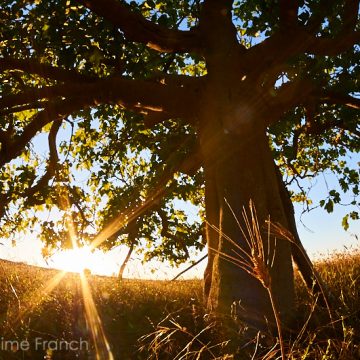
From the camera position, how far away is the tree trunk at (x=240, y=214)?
5.28 meters

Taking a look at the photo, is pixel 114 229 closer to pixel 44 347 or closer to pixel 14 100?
pixel 14 100

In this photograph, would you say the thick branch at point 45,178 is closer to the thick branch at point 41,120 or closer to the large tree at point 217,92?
the large tree at point 217,92

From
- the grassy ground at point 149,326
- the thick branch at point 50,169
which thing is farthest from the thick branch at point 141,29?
the grassy ground at point 149,326

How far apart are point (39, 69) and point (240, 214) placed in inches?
133

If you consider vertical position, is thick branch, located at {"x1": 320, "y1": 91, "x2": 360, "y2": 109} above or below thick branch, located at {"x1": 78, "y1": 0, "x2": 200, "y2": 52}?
below

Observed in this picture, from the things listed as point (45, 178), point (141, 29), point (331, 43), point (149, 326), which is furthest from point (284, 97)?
point (45, 178)

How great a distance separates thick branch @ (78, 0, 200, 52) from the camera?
5661 millimetres

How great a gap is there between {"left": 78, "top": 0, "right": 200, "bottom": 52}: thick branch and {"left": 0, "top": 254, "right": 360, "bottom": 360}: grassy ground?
353 centimetres

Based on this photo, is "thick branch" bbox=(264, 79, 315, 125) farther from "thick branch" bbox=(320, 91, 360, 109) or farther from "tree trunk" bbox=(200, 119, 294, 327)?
"thick branch" bbox=(320, 91, 360, 109)

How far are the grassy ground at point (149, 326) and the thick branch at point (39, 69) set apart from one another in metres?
3.08

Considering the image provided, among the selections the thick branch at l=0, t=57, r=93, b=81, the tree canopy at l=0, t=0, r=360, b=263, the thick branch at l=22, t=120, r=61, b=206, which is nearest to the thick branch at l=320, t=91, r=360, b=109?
the tree canopy at l=0, t=0, r=360, b=263

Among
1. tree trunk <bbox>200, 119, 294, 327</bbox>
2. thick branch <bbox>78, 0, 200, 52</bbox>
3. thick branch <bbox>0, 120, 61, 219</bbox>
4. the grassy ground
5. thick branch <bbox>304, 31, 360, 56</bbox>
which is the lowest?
the grassy ground

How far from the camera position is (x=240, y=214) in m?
5.79

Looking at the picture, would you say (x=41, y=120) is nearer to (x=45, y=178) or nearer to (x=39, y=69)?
(x=39, y=69)
